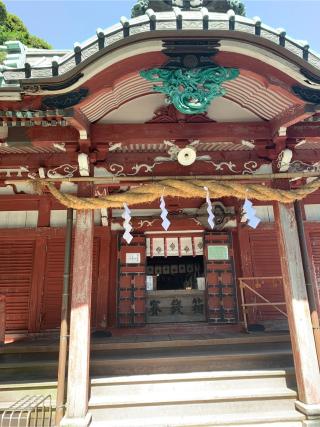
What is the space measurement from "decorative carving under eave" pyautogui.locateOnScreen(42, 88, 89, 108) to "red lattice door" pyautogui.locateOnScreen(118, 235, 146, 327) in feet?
14.0

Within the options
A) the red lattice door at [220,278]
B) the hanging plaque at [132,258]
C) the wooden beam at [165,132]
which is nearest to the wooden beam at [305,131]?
the wooden beam at [165,132]

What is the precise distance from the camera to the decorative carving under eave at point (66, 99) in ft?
14.9

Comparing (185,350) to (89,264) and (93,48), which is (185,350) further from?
(93,48)

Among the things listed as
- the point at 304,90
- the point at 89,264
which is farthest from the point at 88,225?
the point at 304,90

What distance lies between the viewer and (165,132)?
5.41 metres

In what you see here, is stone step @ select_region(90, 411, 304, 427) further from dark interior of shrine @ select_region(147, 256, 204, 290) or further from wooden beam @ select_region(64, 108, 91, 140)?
dark interior of shrine @ select_region(147, 256, 204, 290)

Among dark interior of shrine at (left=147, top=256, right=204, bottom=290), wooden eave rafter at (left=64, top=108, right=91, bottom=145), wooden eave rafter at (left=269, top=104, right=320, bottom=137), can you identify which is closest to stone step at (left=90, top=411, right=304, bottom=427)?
wooden eave rafter at (left=64, top=108, right=91, bottom=145)

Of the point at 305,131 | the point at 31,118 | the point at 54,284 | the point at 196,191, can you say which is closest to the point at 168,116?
the point at 196,191

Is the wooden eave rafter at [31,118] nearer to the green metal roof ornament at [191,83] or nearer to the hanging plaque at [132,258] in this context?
the green metal roof ornament at [191,83]

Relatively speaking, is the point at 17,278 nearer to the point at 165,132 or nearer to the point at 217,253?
the point at 217,253

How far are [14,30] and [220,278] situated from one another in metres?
22.8

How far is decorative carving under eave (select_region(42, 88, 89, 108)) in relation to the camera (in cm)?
454

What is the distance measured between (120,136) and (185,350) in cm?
423

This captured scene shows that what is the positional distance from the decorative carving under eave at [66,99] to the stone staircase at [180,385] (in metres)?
4.25
